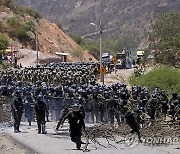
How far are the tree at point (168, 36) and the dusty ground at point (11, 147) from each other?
40.9 meters

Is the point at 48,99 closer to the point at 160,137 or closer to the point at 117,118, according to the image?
the point at 117,118

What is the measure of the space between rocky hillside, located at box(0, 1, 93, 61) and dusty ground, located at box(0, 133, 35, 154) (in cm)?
6958

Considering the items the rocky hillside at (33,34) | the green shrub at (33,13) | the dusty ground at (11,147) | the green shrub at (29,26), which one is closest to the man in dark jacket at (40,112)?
the dusty ground at (11,147)

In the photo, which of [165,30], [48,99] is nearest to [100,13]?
[165,30]

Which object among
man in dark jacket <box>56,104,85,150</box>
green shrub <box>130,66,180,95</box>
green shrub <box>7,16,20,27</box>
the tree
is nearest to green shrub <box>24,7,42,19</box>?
green shrub <box>7,16,20,27</box>

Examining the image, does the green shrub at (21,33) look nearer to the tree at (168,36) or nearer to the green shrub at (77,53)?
the green shrub at (77,53)

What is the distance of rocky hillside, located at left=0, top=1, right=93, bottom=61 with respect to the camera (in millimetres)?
96812

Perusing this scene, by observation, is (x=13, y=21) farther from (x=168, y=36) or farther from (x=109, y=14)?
(x=109, y=14)

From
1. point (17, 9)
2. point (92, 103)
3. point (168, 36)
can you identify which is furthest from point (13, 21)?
point (92, 103)

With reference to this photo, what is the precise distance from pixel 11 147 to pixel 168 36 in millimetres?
43139

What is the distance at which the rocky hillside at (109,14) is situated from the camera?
159 metres

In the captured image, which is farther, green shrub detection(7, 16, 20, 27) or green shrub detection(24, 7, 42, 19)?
green shrub detection(24, 7, 42, 19)

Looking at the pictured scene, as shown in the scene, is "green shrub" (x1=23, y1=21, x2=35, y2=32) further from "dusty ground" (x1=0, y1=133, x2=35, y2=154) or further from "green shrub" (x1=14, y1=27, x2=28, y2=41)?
"dusty ground" (x1=0, y1=133, x2=35, y2=154)

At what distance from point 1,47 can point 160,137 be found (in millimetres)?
55381
